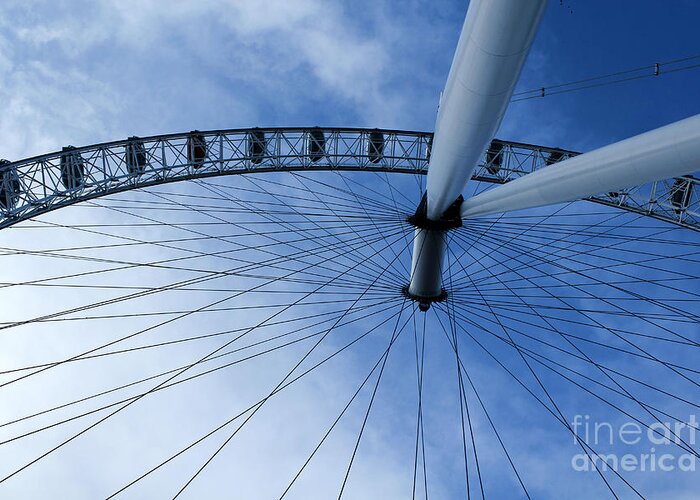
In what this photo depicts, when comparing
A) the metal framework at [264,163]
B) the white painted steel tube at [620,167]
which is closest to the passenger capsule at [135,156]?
the metal framework at [264,163]

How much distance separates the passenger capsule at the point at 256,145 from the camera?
21969mm

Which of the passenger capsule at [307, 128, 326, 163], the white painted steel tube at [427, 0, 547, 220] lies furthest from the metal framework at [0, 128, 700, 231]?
the white painted steel tube at [427, 0, 547, 220]

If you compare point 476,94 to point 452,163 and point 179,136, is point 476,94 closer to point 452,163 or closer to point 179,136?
point 452,163

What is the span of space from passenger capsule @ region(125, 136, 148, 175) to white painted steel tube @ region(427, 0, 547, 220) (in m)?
13.6

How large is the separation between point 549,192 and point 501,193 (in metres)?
2.21

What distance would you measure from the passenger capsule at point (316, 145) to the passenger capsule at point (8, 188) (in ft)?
34.9

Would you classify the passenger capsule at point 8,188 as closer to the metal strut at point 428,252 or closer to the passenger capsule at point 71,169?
the passenger capsule at point 71,169

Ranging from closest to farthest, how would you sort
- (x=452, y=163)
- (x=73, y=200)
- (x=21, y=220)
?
(x=452, y=163)
(x=21, y=220)
(x=73, y=200)

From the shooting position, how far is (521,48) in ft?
20.3

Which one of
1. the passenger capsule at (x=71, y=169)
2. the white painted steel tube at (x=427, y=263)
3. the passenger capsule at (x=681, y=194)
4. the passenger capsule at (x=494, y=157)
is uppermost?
the passenger capsule at (x=494, y=157)

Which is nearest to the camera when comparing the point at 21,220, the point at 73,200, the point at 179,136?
the point at 21,220

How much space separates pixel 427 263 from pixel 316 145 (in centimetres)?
759

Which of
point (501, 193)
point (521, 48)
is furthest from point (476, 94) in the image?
point (501, 193)

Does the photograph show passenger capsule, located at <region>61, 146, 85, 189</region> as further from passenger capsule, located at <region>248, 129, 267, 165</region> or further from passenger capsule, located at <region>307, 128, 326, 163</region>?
passenger capsule, located at <region>307, 128, 326, 163</region>
